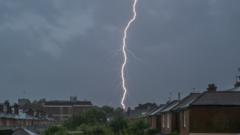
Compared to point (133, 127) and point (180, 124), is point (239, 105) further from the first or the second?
point (133, 127)

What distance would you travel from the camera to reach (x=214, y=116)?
35.9m

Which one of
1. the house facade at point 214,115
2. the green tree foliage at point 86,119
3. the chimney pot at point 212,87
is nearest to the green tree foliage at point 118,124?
the green tree foliage at point 86,119

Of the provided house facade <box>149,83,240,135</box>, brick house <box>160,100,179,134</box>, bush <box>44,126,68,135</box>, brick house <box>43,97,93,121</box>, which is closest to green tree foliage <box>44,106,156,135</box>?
bush <box>44,126,68,135</box>

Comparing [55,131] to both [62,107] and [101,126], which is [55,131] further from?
[62,107]

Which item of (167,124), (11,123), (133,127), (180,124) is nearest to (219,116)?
(180,124)

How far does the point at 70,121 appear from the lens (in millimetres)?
85625

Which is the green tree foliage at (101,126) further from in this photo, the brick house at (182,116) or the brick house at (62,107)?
the brick house at (62,107)

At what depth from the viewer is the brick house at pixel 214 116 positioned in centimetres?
3544

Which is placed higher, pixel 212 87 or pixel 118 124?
pixel 212 87

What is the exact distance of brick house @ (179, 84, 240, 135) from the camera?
35438 millimetres

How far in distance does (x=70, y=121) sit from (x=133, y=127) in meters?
24.0

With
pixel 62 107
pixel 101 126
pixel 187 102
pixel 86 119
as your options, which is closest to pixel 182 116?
pixel 187 102

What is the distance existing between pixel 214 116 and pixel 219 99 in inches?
59.9

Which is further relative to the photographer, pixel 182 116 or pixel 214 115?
pixel 182 116
